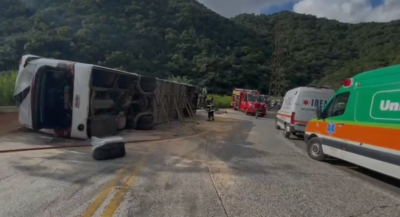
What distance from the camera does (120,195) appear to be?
4.74m

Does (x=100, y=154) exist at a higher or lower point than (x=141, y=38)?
lower

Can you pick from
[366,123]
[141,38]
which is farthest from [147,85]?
[141,38]

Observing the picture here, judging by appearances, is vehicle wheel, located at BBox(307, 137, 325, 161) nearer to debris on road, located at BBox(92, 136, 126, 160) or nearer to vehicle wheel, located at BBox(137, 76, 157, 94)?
debris on road, located at BBox(92, 136, 126, 160)

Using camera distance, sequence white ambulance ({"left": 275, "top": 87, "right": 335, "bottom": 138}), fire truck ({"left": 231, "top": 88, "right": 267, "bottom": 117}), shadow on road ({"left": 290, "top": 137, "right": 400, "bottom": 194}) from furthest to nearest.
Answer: fire truck ({"left": 231, "top": 88, "right": 267, "bottom": 117}) < white ambulance ({"left": 275, "top": 87, "right": 335, "bottom": 138}) < shadow on road ({"left": 290, "top": 137, "right": 400, "bottom": 194})

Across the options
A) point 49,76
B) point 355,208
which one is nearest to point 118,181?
point 355,208

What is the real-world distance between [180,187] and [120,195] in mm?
1072

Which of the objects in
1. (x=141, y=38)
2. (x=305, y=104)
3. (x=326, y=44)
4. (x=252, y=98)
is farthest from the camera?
(x=326, y=44)

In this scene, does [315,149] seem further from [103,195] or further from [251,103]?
[251,103]

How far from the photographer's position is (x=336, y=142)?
26.1 ft

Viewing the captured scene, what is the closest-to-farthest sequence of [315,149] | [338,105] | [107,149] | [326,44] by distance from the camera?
[107,149] → [338,105] → [315,149] → [326,44]

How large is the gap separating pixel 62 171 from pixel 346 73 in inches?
1833

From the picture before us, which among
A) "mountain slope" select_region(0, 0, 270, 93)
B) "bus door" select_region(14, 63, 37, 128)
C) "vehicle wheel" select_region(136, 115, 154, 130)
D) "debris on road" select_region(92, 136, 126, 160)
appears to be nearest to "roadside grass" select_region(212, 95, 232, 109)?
"mountain slope" select_region(0, 0, 270, 93)

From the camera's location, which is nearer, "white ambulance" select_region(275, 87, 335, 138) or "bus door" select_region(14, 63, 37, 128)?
"bus door" select_region(14, 63, 37, 128)

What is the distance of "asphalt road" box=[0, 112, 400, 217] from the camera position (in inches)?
169
